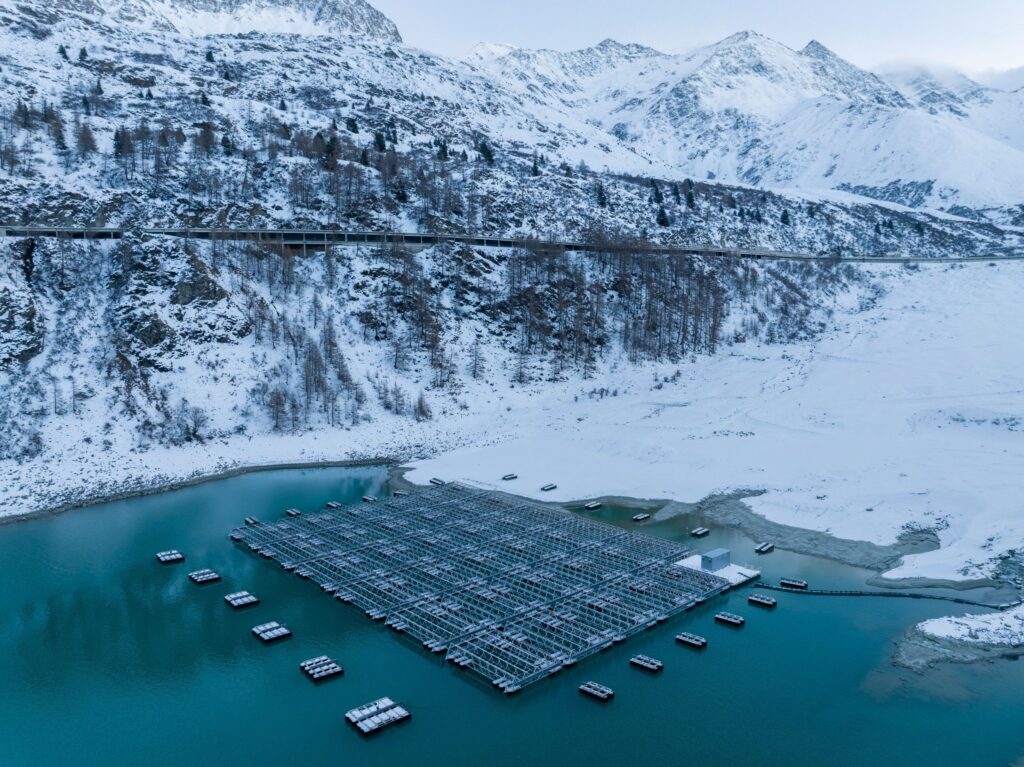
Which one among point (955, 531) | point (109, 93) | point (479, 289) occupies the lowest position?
point (955, 531)

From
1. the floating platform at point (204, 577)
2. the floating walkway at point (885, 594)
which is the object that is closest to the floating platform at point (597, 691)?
the floating walkway at point (885, 594)

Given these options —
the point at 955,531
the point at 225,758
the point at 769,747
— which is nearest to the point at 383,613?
the point at 225,758

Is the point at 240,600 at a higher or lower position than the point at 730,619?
lower

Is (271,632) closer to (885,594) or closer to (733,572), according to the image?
(733,572)

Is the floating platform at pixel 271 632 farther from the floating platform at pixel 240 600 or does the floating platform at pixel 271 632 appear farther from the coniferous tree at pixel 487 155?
the coniferous tree at pixel 487 155

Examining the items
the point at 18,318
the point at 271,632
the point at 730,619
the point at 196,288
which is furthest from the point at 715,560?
the point at 18,318

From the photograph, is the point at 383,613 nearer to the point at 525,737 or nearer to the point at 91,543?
the point at 525,737

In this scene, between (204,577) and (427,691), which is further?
(204,577)
